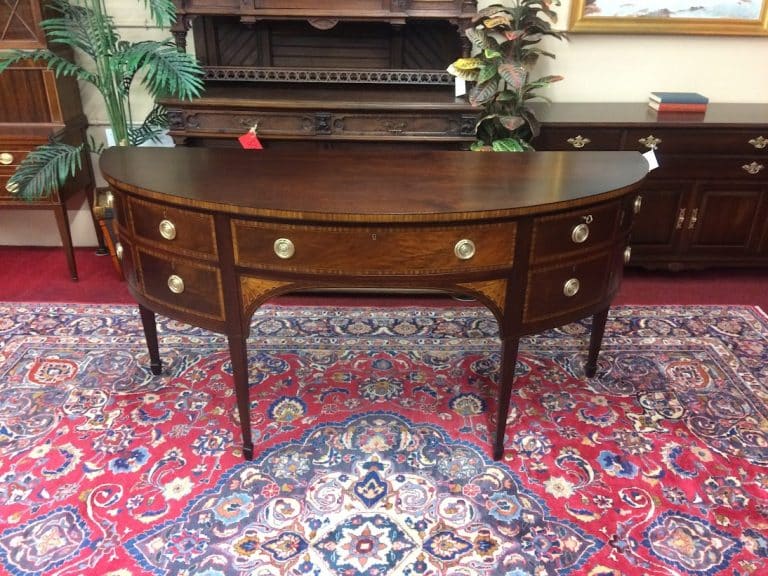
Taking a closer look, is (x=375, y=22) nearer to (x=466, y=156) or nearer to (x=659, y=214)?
(x=466, y=156)

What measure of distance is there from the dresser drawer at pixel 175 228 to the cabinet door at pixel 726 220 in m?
2.71

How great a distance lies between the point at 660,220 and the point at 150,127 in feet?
9.41

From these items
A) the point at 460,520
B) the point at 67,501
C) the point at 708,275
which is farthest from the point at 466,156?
the point at 708,275

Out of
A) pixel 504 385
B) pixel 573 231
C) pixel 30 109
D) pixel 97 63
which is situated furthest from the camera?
pixel 30 109

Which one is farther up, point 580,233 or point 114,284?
point 580,233

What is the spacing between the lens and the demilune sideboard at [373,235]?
5.80ft

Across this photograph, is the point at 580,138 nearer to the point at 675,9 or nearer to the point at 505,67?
the point at 505,67

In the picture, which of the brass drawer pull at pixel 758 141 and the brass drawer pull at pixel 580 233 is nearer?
the brass drawer pull at pixel 580 233

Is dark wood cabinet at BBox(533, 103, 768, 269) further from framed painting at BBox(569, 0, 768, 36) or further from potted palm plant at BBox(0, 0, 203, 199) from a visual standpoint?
potted palm plant at BBox(0, 0, 203, 199)

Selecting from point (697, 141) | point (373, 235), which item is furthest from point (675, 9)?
point (373, 235)

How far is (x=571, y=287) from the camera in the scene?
1960 mm

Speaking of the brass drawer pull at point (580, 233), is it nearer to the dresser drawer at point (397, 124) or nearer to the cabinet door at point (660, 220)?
the dresser drawer at point (397, 124)

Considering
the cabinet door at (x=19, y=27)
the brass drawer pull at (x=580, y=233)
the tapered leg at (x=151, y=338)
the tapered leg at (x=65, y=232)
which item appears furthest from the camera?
the tapered leg at (x=65, y=232)

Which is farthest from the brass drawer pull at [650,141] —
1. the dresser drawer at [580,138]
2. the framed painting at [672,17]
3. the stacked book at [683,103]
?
the framed painting at [672,17]
